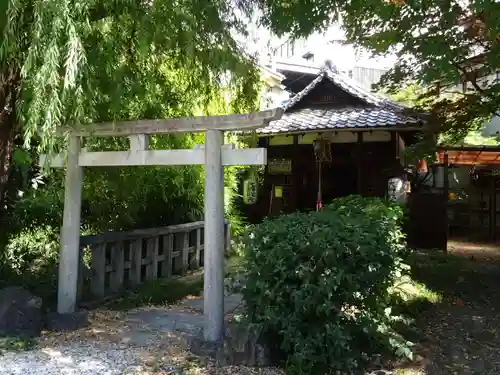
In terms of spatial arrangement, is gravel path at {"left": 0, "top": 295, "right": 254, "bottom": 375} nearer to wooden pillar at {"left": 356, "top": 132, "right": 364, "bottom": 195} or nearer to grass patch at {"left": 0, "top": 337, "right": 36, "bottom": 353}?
grass patch at {"left": 0, "top": 337, "right": 36, "bottom": 353}

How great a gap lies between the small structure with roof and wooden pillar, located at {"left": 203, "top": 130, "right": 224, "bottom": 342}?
5970 millimetres

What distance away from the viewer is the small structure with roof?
11.1m

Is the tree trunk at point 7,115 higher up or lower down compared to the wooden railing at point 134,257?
higher up

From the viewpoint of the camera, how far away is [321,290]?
12.9ft

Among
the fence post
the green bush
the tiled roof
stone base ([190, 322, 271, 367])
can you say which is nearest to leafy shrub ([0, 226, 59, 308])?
the fence post

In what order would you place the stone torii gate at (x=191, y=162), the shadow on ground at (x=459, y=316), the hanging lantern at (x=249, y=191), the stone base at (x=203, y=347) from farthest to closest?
the hanging lantern at (x=249, y=191) < the shadow on ground at (x=459, y=316) < the stone torii gate at (x=191, y=162) < the stone base at (x=203, y=347)

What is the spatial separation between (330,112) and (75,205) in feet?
24.8

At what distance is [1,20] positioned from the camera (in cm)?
434

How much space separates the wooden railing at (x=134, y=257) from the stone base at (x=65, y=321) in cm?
70

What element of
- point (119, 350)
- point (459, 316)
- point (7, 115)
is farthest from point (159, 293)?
point (459, 316)

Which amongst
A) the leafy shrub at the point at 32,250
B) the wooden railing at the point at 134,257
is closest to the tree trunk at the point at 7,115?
the wooden railing at the point at 134,257

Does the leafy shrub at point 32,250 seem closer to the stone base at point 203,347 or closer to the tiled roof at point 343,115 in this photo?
the stone base at point 203,347

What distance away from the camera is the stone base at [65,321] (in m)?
5.47

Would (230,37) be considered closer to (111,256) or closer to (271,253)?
(271,253)
